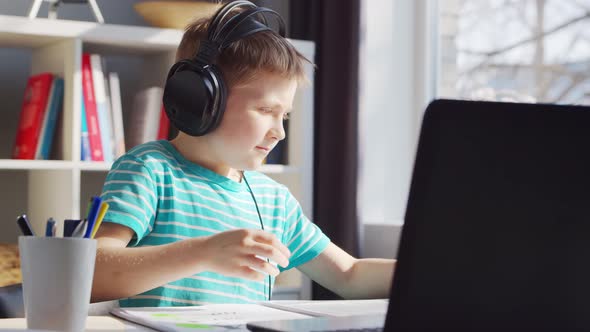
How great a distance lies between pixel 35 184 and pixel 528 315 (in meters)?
1.99

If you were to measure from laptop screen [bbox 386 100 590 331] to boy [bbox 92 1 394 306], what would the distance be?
682 millimetres

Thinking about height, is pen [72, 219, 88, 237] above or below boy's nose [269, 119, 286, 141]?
below

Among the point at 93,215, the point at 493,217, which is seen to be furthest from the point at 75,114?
the point at 493,217

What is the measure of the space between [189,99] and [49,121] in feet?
3.33

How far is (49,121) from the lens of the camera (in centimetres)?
240

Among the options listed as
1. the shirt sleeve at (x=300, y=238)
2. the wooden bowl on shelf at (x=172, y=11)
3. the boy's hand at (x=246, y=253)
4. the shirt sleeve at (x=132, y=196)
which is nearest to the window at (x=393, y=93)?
the wooden bowl on shelf at (x=172, y=11)

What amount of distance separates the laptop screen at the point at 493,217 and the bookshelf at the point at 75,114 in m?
1.74

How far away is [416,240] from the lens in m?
0.72

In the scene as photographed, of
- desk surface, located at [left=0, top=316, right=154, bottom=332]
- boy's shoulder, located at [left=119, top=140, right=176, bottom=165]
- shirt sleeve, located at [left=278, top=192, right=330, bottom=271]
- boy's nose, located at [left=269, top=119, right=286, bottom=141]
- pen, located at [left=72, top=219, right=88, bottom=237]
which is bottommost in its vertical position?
desk surface, located at [left=0, top=316, right=154, bottom=332]

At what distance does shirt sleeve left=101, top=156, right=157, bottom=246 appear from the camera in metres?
A: 1.33

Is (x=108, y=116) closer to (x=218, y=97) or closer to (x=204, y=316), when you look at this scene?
(x=218, y=97)

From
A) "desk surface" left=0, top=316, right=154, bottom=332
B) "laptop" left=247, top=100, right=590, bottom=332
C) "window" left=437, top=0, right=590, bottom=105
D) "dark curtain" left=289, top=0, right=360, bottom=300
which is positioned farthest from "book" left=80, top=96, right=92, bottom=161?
"laptop" left=247, top=100, right=590, bottom=332

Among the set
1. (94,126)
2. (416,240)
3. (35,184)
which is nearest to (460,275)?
(416,240)

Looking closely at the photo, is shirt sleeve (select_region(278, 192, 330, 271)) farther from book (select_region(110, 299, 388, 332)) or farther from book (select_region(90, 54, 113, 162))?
book (select_region(90, 54, 113, 162))
